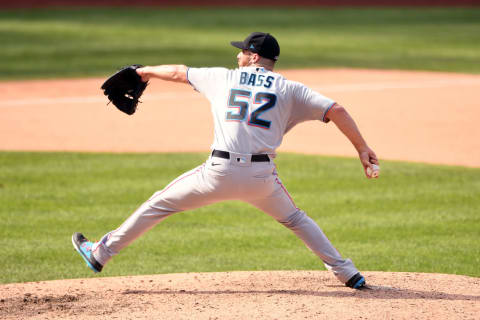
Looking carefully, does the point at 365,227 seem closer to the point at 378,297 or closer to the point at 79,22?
the point at 378,297

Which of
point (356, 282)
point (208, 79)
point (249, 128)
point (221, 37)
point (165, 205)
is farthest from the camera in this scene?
point (221, 37)

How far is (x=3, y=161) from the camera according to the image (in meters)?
10.3

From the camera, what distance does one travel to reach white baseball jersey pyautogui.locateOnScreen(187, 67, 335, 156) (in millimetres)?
4922

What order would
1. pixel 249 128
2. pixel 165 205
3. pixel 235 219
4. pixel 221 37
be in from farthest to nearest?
pixel 221 37 → pixel 235 219 → pixel 165 205 → pixel 249 128

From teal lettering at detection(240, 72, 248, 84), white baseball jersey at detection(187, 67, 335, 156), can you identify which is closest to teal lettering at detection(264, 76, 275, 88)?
white baseball jersey at detection(187, 67, 335, 156)

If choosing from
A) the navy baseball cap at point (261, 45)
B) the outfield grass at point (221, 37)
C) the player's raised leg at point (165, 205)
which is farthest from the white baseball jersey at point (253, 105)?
the outfield grass at point (221, 37)

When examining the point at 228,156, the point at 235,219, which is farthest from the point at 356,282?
the point at 235,219

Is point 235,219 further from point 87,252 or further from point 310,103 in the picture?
point 310,103

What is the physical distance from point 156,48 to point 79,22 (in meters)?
8.14

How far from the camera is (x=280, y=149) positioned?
11188 mm

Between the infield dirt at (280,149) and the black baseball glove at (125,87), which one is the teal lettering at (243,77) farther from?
the infield dirt at (280,149)

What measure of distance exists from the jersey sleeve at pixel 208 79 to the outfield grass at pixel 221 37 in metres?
13.4

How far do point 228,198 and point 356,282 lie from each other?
104 cm

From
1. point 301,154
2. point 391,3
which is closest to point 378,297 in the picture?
point 301,154
